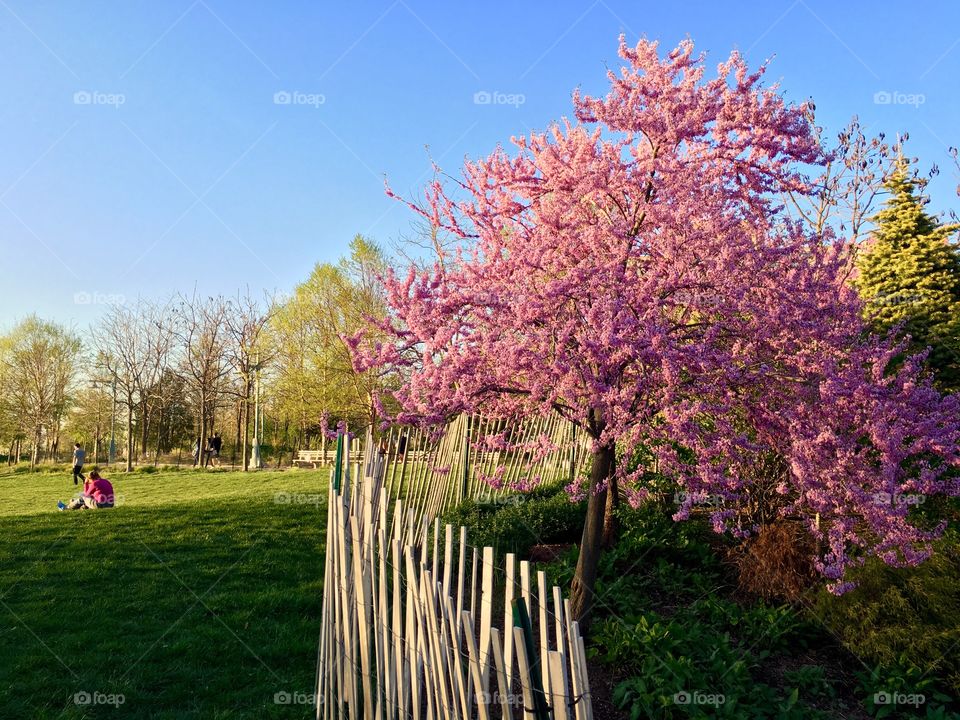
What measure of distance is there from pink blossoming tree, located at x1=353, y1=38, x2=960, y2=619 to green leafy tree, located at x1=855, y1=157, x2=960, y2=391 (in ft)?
24.5

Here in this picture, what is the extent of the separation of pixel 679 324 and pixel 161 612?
5.51 m

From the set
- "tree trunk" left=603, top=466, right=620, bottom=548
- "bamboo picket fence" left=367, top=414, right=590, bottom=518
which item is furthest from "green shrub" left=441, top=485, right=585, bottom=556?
"tree trunk" left=603, top=466, right=620, bottom=548

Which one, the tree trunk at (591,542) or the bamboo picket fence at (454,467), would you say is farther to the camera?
the bamboo picket fence at (454,467)

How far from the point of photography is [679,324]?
5348 millimetres

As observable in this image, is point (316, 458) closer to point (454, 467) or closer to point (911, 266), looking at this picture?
point (454, 467)

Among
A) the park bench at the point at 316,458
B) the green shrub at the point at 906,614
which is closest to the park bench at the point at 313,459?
the park bench at the point at 316,458

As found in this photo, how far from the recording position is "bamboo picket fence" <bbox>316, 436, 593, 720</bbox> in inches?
91.3

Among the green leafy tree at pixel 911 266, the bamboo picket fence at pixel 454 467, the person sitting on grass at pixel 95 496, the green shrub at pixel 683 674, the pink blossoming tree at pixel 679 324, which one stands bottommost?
the green shrub at pixel 683 674

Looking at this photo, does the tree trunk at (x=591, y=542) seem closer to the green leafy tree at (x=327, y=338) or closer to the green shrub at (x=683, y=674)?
the green shrub at (x=683, y=674)

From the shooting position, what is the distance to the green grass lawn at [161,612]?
4945mm

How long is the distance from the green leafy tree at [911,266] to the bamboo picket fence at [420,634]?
11070mm

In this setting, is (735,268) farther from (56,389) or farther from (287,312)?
(56,389)

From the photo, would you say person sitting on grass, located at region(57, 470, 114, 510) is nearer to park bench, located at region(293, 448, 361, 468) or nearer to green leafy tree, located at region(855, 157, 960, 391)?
park bench, located at region(293, 448, 361, 468)

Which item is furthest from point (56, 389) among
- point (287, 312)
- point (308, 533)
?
point (308, 533)
